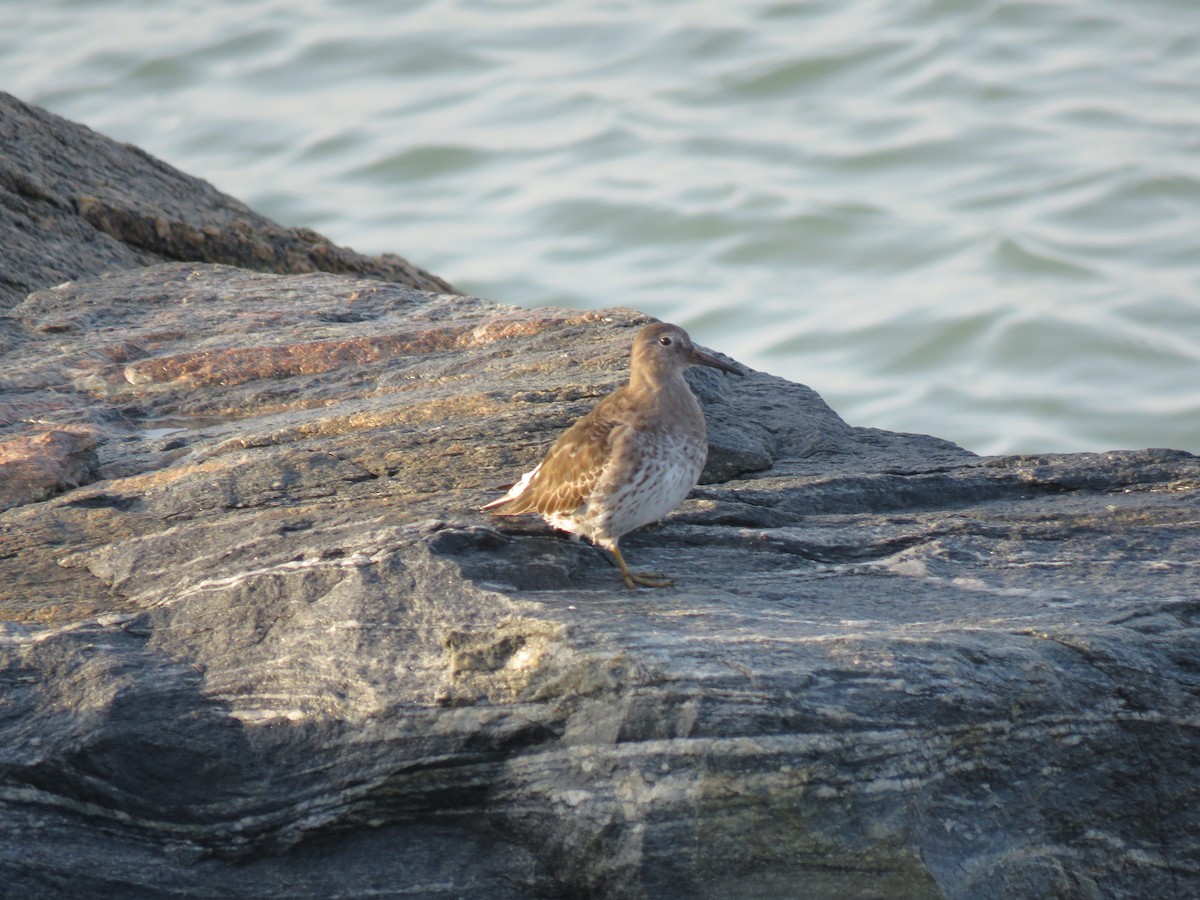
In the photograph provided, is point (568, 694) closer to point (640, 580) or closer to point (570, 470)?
point (640, 580)

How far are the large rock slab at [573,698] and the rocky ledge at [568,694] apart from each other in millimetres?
11

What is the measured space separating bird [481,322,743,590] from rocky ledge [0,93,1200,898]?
0.14 m

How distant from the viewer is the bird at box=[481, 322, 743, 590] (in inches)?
247

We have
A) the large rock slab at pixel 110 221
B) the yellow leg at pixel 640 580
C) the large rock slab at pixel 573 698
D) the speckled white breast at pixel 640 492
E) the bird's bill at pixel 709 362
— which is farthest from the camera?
the large rock slab at pixel 110 221

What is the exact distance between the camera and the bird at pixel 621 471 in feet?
20.6

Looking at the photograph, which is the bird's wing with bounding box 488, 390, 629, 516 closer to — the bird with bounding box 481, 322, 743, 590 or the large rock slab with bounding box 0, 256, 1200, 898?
the bird with bounding box 481, 322, 743, 590

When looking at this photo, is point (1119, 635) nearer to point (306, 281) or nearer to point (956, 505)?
point (956, 505)

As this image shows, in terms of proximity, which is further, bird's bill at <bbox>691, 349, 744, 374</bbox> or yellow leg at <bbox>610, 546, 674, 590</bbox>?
bird's bill at <bbox>691, 349, 744, 374</bbox>

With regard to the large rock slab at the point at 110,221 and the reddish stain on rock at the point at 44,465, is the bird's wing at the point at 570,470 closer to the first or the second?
the reddish stain on rock at the point at 44,465

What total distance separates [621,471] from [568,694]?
1331 mm

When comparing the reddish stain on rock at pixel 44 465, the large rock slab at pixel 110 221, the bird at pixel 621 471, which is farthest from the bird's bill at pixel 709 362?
the large rock slab at pixel 110 221

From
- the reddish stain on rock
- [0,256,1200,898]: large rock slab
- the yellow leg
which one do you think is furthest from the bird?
the reddish stain on rock

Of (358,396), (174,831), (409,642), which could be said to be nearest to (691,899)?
(409,642)

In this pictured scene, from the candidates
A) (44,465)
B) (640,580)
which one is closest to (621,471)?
(640,580)
